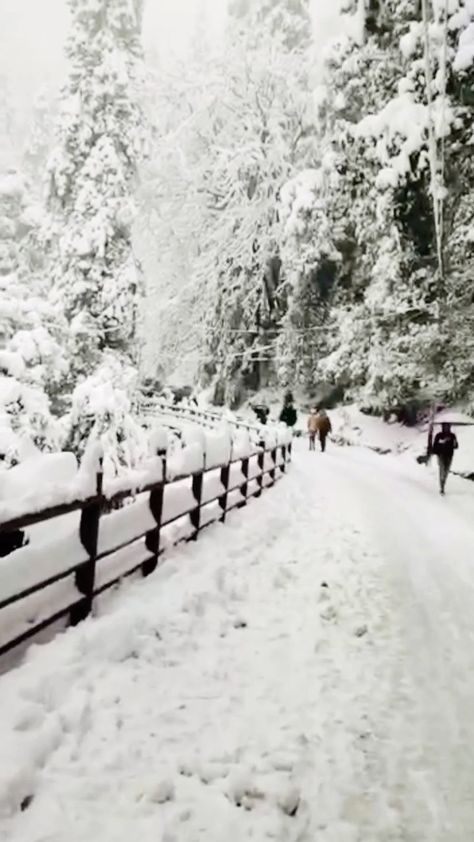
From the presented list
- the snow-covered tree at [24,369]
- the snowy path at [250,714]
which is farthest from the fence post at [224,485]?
the snow-covered tree at [24,369]

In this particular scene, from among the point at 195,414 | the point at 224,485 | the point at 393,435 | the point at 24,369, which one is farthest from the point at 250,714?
the point at 195,414

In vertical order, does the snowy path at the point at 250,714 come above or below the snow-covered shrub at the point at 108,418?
below

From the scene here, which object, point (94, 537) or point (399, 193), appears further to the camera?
point (399, 193)

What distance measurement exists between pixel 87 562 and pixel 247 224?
2959cm

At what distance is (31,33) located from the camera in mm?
132750

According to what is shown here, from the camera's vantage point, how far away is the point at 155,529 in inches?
234

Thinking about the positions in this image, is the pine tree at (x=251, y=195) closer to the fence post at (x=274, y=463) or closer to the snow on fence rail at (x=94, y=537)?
the fence post at (x=274, y=463)

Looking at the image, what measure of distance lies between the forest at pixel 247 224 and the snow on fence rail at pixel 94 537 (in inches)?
30.8

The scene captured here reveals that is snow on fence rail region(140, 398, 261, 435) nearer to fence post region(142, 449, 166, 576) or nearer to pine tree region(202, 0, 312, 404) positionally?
pine tree region(202, 0, 312, 404)

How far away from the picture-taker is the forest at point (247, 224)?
1410cm

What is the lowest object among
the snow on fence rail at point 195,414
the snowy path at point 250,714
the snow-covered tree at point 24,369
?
the snowy path at point 250,714

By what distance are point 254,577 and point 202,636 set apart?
183 centimetres

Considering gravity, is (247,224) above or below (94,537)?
above

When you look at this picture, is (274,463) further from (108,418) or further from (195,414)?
(195,414)
